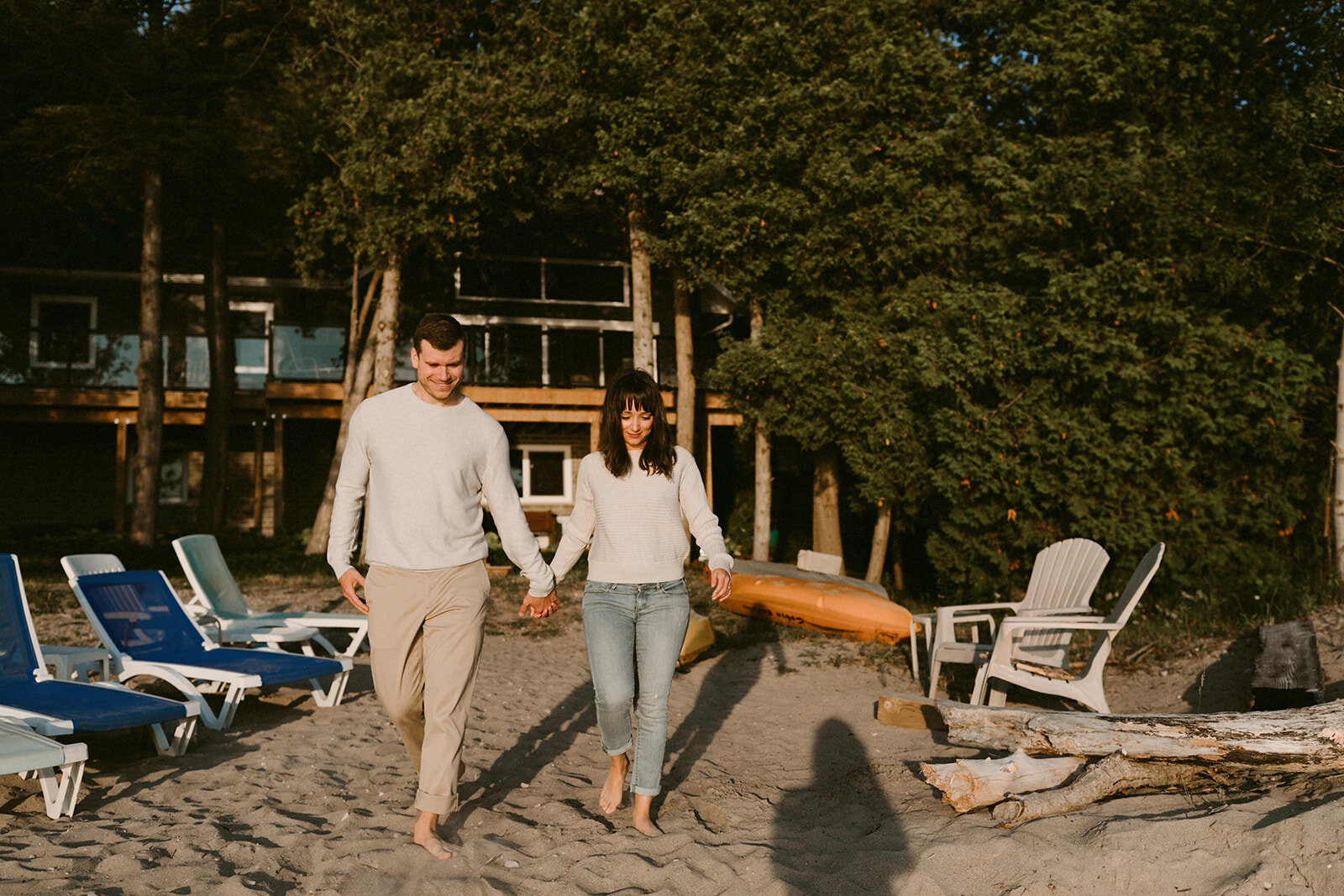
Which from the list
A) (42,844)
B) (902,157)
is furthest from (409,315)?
(42,844)

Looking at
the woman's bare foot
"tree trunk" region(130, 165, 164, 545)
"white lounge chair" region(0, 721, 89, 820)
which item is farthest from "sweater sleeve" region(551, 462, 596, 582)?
"tree trunk" region(130, 165, 164, 545)

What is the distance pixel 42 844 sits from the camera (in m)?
3.57

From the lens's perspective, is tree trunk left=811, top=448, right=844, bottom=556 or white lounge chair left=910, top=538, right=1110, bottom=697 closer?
white lounge chair left=910, top=538, right=1110, bottom=697

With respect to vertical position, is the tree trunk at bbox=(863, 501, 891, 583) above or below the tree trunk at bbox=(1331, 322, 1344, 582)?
below

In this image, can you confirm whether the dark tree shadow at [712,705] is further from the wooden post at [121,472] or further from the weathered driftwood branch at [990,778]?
the wooden post at [121,472]

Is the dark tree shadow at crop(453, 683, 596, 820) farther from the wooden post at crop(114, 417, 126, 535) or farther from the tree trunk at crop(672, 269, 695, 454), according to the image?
the wooden post at crop(114, 417, 126, 535)

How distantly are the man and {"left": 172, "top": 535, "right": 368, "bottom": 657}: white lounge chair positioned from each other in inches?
153

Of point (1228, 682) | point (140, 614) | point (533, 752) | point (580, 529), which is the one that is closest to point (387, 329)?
point (140, 614)

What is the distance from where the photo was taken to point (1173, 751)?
410 centimetres

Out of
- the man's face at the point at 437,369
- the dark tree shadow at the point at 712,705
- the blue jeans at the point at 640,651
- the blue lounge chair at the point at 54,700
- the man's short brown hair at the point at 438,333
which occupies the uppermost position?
the man's short brown hair at the point at 438,333

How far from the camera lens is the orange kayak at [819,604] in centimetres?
958

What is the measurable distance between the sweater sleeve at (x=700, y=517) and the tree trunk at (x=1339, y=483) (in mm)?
7987

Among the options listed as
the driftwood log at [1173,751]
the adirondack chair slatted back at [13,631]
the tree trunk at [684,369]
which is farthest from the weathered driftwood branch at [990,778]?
the tree trunk at [684,369]

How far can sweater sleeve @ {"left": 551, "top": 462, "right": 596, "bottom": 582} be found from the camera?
4125mm
